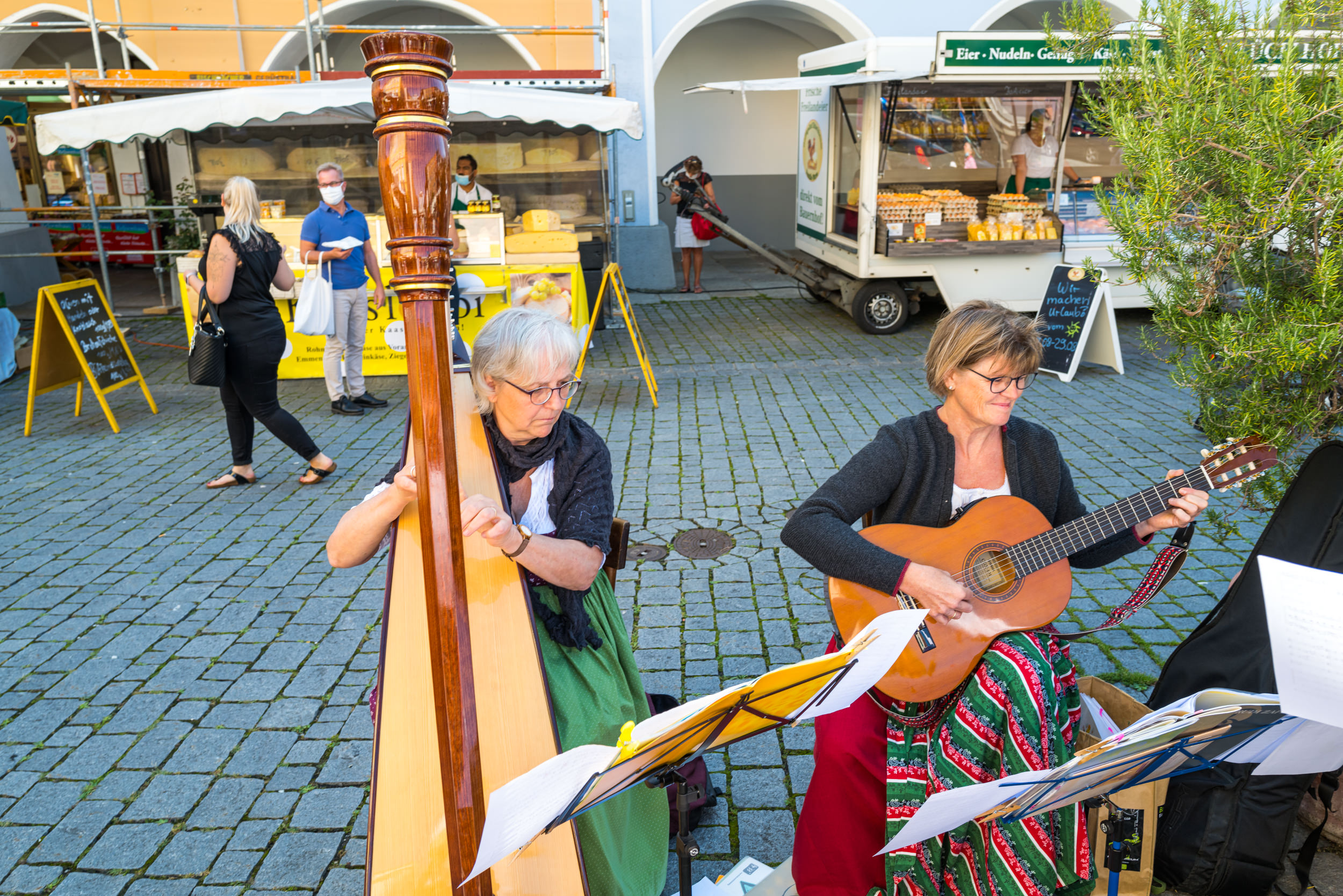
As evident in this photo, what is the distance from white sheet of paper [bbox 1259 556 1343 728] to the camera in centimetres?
135

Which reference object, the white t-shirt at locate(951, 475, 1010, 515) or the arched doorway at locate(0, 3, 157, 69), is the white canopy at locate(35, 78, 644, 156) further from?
the white t-shirt at locate(951, 475, 1010, 515)

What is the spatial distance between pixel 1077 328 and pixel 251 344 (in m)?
6.33

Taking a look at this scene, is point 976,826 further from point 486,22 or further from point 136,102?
point 486,22

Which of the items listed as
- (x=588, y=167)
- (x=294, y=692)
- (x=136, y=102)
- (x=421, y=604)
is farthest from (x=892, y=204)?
(x=421, y=604)

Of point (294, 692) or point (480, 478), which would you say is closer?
point (480, 478)

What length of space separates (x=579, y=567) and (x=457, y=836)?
2.78 feet

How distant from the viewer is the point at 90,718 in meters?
3.29

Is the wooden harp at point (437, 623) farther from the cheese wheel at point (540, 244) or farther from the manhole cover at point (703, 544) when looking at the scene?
the cheese wheel at point (540, 244)

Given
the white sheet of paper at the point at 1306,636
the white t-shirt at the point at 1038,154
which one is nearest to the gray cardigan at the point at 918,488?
the white sheet of paper at the point at 1306,636

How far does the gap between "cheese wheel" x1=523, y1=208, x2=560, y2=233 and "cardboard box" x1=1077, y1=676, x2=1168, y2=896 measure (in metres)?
7.43

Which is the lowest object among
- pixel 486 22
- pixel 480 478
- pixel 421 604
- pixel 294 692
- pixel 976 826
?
pixel 294 692

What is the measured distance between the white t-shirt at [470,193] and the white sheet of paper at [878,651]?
9.07 metres

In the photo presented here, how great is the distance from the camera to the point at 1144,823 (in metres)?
2.26

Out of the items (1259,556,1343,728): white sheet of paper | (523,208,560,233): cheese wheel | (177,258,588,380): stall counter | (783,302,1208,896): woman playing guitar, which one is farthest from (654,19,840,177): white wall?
(1259,556,1343,728): white sheet of paper
